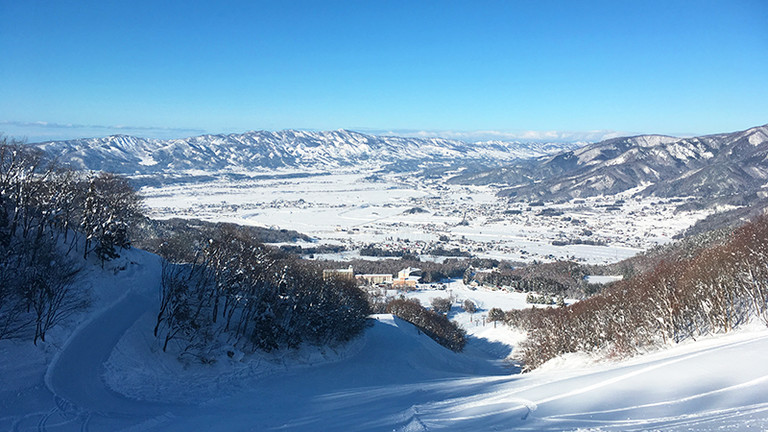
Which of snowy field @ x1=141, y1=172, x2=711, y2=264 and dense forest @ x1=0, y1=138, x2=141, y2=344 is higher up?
dense forest @ x1=0, y1=138, x2=141, y2=344

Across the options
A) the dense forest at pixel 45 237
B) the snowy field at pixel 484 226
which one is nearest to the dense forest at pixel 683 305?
the dense forest at pixel 45 237

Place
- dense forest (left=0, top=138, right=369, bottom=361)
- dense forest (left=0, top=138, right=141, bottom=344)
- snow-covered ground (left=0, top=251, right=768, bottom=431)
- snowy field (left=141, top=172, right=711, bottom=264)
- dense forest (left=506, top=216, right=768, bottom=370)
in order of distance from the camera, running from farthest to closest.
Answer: snowy field (left=141, top=172, right=711, bottom=264) < dense forest (left=506, top=216, right=768, bottom=370) < dense forest (left=0, top=138, right=369, bottom=361) < dense forest (left=0, top=138, right=141, bottom=344) < snow-covered ground (left=0, top=251, right=768, bottom=431)

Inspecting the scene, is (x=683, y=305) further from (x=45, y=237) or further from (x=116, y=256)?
(x=45, y=237)

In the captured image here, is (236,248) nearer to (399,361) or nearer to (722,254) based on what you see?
(399,361)

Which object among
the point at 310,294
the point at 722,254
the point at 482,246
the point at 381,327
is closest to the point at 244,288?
the point at 310,294

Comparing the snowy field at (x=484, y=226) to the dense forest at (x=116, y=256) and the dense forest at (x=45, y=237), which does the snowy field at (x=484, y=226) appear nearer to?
the dense forest at (x=116, y=256)

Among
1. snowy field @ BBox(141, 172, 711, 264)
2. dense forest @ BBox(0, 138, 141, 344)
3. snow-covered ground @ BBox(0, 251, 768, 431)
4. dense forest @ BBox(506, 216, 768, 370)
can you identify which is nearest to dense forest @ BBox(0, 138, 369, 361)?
dense forest @ BBox(0, 138, 141, 344)

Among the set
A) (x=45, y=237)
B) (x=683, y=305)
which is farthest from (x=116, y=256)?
(x=683, y=305)

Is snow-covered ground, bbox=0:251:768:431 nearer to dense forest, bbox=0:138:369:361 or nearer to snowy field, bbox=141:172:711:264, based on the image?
dense forest, bbox=0:138:369:361
